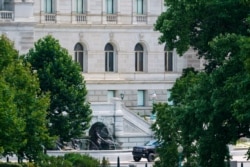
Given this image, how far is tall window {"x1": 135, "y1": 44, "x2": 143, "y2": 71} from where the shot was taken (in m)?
141

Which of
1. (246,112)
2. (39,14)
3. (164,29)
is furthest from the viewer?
(39,14)

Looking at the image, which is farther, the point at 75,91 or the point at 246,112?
the point at 75,91

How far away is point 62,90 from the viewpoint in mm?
121500

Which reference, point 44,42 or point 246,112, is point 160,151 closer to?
point 246,112

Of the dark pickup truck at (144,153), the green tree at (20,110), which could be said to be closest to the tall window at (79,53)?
the dark pickup truck at (144,153)

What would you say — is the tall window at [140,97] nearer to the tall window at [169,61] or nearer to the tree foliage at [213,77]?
the tall window at [169,61]

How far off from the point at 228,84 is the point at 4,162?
72.6 ft

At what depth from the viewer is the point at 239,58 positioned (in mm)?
89625

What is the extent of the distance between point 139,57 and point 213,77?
4907 cm

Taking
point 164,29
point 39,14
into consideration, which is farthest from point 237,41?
point 39,14

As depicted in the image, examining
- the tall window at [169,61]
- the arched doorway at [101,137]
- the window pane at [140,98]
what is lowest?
the arched doorway at [101,137]

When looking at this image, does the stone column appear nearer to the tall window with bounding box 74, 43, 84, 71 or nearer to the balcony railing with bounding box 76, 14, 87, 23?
the tall window with bounding box 74, 43, 84, 71

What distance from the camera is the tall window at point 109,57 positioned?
5482 inches

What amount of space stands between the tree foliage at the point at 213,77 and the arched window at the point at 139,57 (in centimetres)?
4245
